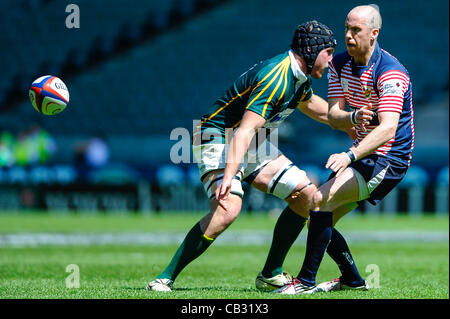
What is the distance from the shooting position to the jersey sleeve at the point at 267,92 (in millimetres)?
7309

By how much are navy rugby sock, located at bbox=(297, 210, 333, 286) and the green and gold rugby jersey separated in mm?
989

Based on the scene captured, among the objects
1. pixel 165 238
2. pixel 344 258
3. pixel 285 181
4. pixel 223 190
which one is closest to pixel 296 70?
pixel 285 181

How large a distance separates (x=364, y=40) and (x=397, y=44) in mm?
27970

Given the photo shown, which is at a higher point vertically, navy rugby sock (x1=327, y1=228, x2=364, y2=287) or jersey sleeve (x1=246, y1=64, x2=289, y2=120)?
jersey sleeve (x1=246, y1=64, x2=289, y2=120)

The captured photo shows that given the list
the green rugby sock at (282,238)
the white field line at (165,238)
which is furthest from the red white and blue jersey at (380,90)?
the white field line at (165,238)

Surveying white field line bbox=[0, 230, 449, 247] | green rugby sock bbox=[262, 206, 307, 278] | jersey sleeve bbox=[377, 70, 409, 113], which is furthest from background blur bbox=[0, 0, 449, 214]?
jersey sleeve bbox=[377, 70, 409, 113]

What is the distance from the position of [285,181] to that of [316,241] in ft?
2.04

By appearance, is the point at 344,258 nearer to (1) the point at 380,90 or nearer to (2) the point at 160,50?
(1) the point at 380,90

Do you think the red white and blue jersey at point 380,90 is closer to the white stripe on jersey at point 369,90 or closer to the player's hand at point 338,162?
the white stripe on jersey at point 369,90

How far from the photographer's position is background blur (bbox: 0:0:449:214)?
24.9 meters

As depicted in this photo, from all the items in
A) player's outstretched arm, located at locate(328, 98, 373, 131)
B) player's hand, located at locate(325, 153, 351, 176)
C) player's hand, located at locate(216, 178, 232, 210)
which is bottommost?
player's hand, located at locate(216, 178, 232, 210)

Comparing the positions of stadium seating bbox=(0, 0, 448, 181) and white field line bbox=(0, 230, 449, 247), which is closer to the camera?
white field line bbox=(0, 230, 449, 247)

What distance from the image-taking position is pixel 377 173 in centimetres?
748

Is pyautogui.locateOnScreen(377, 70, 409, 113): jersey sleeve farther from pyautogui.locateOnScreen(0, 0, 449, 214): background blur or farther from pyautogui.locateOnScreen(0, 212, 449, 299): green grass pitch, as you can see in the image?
pyautogui.locateOnScreen(0, 0, 449, 214): background blur
